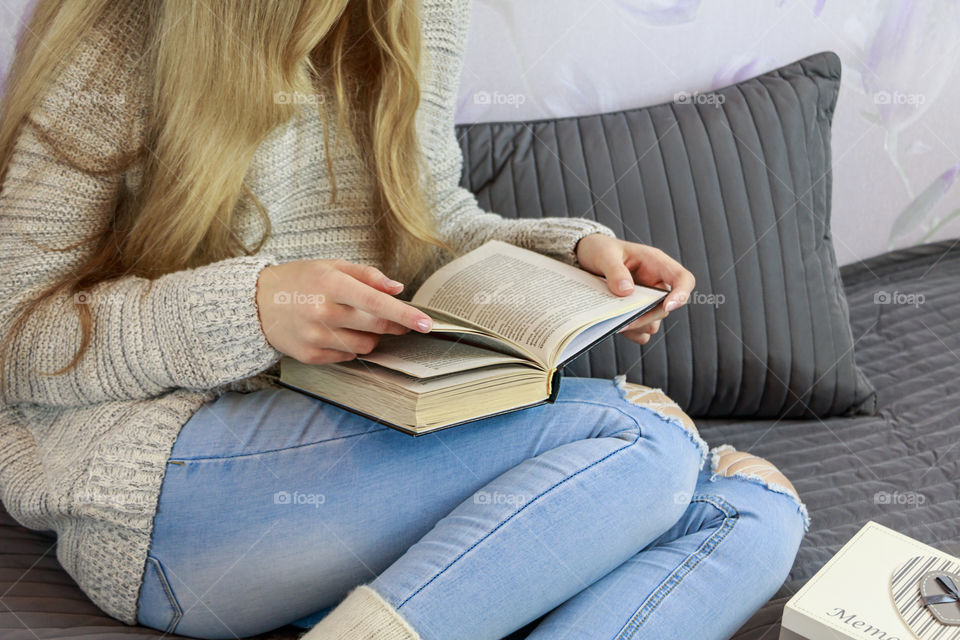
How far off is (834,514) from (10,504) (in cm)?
86

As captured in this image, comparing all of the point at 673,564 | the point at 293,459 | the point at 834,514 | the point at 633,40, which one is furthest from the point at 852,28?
the point at 293,459

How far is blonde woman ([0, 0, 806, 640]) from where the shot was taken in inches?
25.0

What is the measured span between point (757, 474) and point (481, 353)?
34 cm

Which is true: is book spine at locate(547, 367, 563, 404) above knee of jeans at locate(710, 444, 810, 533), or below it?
above

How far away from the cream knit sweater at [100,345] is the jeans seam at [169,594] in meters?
0.01

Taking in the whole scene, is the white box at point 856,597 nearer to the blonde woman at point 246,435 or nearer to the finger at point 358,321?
the blonde woman at point 246,435

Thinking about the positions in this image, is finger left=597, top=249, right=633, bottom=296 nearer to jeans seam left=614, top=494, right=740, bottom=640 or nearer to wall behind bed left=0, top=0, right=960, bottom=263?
jeans seam left=614, top=494, right=740, bottom=640

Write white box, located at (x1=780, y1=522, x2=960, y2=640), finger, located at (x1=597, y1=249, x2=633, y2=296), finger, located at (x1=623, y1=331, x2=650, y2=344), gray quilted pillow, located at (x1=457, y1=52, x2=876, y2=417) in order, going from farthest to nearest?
gray quilted pillow, located at (x1=457, y1=52, x2=876, y2=417) < finger, located at (x1=623, y1=331, x2=650, y2=344) < finger, located at (x1=597, y1=249, x2=633, y2=296) < white box, located at (x1=780, y1=522, x2=960, y2=640)

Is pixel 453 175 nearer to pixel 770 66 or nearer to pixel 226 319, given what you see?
pixel 226 319

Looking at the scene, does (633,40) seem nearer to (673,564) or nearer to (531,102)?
(531,102)

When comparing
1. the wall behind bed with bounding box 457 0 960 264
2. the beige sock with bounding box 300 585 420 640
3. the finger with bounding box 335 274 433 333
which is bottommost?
the beige sock with bounding box 300 585 420 640

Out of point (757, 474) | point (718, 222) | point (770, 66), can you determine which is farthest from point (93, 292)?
point (770, 66)

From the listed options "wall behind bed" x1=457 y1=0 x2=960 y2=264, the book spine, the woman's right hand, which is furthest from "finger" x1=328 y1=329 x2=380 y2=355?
"wall behind bed" x1=457 y1=0 x2=960 y2=264

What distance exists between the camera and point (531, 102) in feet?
4.05
